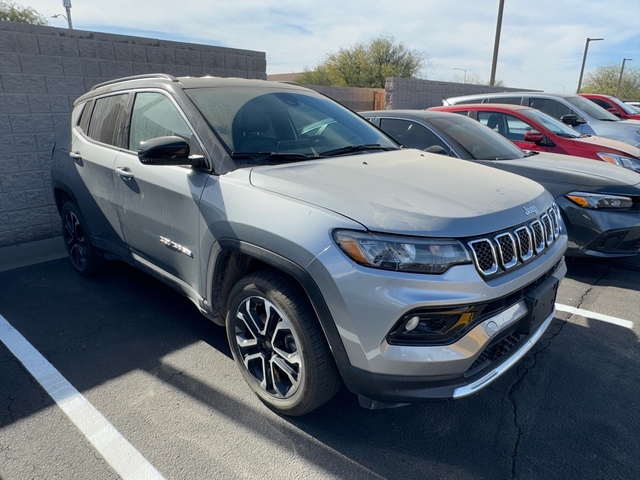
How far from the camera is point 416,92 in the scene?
14344 millimetres

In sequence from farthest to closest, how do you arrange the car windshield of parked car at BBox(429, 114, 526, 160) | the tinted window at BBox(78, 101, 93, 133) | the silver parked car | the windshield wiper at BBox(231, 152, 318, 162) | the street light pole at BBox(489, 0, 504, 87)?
the street light pole at BBox(489, 0, 504, 87) < the silver parked car < the car windshield of parked car at BBox(429, 114, 526, 160) < the tinted window at BBox(78, 101, 93, 133) < the windshield wiper at BBox(231, 152, 318, 162)

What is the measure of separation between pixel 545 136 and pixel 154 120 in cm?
529

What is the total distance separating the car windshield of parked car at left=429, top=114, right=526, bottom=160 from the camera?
16.1 ft

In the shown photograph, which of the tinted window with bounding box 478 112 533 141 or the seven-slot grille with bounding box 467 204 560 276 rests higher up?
the tinted window with bounding box 478 112 533 141

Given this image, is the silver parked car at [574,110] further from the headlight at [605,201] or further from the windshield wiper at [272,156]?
the windshield wiper at [272,156]

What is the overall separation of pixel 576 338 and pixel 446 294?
2.07 meters

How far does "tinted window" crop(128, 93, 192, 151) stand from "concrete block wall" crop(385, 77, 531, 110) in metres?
11.1

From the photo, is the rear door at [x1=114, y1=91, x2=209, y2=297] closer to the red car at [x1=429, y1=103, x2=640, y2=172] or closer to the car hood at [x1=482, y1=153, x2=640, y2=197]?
the car hood at [x1=482, y1=153, x2=640, y2=197]

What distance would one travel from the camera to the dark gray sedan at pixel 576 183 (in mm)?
4227

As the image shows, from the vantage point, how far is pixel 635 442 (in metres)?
2.36

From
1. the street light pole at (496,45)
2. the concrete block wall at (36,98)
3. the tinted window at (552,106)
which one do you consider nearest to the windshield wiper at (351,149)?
the concrete block wall at (36,98)

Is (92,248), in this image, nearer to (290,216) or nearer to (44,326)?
(44,326)

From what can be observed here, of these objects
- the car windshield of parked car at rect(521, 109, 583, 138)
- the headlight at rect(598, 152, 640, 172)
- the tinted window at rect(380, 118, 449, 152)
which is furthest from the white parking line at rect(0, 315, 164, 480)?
the headlight at rect(598, 152, 640, 172)

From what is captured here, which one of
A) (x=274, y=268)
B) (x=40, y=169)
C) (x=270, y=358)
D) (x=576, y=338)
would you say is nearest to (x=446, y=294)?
(x=274, y=268)
